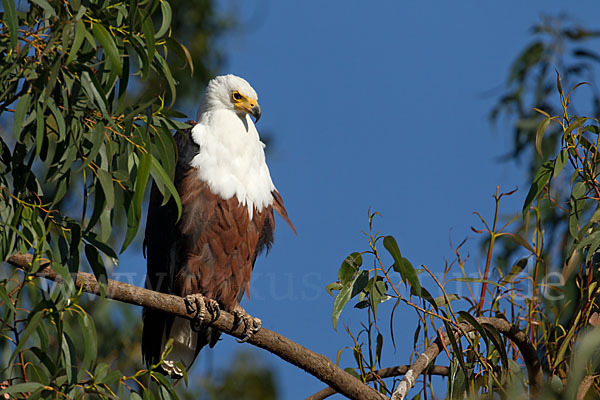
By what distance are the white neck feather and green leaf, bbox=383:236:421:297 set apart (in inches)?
50.2

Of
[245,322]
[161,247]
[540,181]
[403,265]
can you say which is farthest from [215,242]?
[540,181]

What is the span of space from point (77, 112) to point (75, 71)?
5.8 inches

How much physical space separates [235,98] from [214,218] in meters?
0.74

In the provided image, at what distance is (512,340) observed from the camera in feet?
9.36

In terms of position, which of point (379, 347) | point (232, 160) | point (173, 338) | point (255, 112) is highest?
point (255, 112)

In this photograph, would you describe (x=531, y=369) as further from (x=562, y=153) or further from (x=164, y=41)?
(x=164, y=41)

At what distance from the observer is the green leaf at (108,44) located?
2.15m

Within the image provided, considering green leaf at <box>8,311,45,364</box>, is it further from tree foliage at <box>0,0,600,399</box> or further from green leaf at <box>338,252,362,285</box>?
green leaf at <box>338,252,362,285</box>

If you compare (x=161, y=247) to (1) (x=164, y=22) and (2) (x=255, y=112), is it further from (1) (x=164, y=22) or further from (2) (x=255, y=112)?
(1) (x=164, y=22)

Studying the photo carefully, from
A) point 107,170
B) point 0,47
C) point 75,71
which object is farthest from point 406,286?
point 0,47

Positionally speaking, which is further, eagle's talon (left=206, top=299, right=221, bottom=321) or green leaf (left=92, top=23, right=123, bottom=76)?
eagle's talon (left=206, top=299, right=221, bottom=321)

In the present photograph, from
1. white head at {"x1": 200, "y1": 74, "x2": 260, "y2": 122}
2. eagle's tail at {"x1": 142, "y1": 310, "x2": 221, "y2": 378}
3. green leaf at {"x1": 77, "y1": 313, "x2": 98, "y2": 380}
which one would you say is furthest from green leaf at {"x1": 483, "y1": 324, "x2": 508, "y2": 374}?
white head at {"x1": 200, "y1": 74, "x2": 260, "y2": 122}

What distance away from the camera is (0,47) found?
7.47ft

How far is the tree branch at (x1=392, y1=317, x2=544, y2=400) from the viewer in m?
2.65
